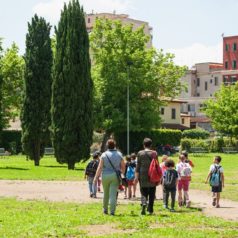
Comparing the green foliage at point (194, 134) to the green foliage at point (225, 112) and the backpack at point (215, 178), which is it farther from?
the backpack at point (215, 178)

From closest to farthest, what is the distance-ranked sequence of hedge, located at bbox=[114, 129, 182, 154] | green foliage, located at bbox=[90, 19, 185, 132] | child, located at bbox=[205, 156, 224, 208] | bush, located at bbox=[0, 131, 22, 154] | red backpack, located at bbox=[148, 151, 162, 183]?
red backpack, located at bbox=[148, 151, 162, 183], child, located at bbox=[205, 156, 224, 208], green foliage, located at bbox=[90, 19, 185, 132], bush, located at bbox=[0, 131, 22, 154], hedge, located at bbox=[114, 129, 182, 154]

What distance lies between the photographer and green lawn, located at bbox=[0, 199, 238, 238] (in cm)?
1316

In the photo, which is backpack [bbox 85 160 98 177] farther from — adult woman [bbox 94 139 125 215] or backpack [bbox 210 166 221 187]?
adult woman [bbox 94 139 125 215]

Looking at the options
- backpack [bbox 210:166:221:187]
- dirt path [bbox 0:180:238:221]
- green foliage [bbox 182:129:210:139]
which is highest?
green foliage [bbox 182:129:210:139]

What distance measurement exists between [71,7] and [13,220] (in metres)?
30.9

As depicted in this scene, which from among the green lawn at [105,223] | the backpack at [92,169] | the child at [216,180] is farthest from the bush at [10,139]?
the green lawn at [105,223]

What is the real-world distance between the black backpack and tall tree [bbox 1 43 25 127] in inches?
1692

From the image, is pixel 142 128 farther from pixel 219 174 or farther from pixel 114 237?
pixel 114 237

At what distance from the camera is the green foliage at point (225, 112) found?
3268 inches

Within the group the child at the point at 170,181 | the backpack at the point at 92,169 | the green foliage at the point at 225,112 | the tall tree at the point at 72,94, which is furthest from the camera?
the green foliage at the point at 225,112

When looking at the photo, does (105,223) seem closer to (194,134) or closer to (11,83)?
(11,83)

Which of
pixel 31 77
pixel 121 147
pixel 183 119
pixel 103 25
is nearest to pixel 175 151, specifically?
pixel 121 147

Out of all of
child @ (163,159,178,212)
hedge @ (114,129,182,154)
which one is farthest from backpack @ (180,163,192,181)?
hedge @ (114,129,182,154)

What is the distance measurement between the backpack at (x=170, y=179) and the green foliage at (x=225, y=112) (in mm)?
64275
